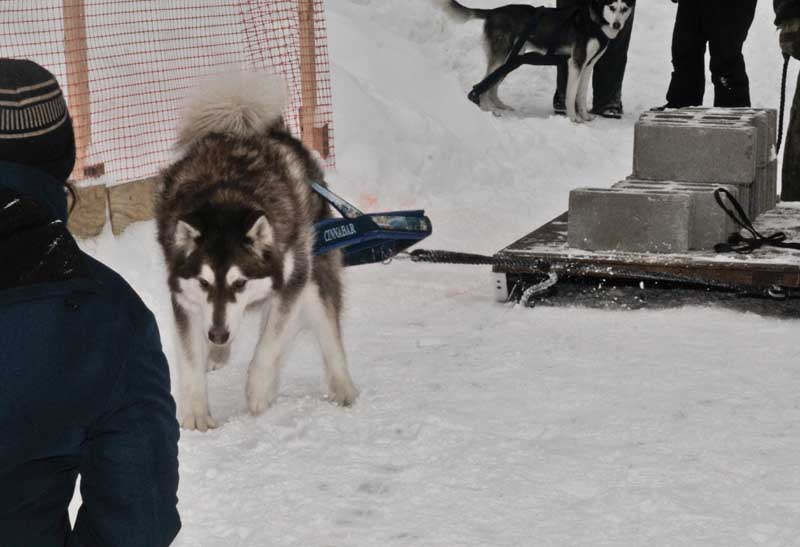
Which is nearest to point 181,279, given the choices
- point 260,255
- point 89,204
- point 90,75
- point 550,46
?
point 260,255

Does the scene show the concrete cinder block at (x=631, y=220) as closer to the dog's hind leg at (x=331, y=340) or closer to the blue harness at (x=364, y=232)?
the blue harness at (x=364, y=232)

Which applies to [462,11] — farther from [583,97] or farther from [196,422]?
[196,422]

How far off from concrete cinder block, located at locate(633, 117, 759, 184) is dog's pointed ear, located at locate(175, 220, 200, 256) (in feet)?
9.80

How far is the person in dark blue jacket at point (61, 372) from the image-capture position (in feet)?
4.60

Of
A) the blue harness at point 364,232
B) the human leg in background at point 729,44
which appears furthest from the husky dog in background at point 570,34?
the blue harness at point 364,232

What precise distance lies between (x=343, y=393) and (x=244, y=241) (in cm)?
78

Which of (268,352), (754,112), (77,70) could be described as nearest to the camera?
(268,352)

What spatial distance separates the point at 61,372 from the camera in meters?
1.42

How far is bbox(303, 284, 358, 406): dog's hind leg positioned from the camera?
14.2 feet

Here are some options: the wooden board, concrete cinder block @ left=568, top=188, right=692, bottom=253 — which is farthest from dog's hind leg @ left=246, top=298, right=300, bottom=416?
concrete cinder block @ left=568, top=188, right=692, bottom=253

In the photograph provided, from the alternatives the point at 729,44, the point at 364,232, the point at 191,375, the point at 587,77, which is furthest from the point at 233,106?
the point at 587,77

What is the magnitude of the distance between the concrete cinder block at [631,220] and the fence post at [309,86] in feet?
8.26

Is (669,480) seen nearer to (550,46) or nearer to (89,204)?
(89,204)

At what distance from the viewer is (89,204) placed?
234 inches
